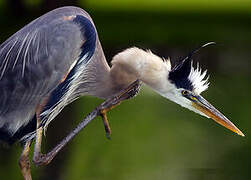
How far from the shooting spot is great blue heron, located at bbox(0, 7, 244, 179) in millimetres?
2617

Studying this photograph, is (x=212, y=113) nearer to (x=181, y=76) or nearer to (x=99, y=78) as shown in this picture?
(x=181, y=76)

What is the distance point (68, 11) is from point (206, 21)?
673cm

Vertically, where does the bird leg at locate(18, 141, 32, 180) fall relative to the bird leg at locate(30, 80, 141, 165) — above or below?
below

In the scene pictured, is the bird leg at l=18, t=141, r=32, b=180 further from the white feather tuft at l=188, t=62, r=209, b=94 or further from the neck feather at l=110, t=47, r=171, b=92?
the white feather tuft at l=188, t=62, r=209, b=94

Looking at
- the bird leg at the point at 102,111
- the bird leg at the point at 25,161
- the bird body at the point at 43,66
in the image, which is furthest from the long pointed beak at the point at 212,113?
the bird leg at the point at 25,161

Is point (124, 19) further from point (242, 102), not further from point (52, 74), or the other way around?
point (52, 74)

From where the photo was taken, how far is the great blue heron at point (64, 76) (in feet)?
8.59

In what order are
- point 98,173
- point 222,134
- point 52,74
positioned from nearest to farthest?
1. point 52,74
2. point 98,173
3. point 222,134

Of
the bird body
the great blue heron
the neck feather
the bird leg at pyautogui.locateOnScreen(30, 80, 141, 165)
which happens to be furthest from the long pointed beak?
the bird body

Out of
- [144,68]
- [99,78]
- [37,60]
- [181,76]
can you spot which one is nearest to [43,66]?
[37,60]

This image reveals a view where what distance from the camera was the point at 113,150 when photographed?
6.19 metres

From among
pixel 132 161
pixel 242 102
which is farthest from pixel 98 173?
pixel 242 102

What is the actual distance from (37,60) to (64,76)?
0.15 m

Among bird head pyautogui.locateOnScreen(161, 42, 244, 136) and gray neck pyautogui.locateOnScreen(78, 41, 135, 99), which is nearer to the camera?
bird head pyautogui.locateOnScreen(161, 42, 244, 136)
